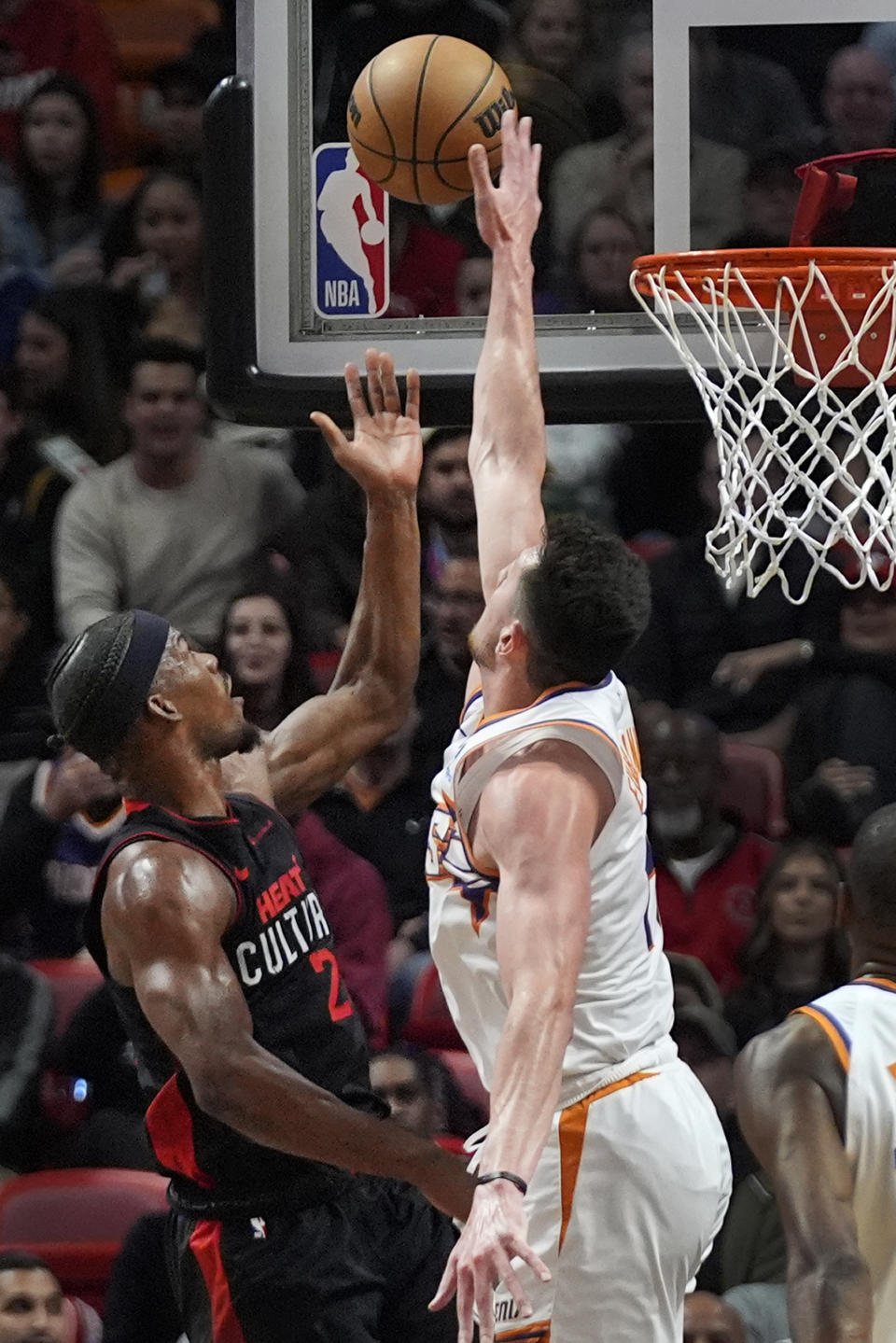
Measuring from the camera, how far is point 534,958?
8.85 ft

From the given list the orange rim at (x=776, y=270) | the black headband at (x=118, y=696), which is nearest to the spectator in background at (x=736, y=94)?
the orange rim at (x=776, y=270)

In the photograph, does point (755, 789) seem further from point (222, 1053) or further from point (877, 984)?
point (222, 1053)

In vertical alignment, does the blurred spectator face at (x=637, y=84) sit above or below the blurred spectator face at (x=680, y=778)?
above

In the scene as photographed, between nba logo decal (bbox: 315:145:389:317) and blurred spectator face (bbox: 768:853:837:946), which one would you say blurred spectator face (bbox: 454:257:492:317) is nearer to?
nba logo decal (bbox: 315:145:389:317)

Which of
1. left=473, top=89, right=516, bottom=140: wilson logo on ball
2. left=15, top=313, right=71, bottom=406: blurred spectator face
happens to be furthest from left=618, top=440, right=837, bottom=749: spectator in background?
left=15, top=313, right=71, bottom=406: blurred spectator face

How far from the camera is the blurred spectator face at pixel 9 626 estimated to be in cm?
528

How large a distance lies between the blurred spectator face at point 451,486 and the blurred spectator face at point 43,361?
1168mm

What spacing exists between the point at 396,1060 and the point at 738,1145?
0.85 metres

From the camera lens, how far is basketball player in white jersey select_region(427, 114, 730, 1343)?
280 centimetres

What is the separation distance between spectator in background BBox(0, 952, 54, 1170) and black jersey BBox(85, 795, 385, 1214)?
1.65 metres

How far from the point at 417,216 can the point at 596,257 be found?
0.39 m

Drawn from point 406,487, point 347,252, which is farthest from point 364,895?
point 347,252

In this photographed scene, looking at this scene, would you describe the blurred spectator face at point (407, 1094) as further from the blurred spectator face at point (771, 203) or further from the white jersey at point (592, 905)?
the blurred spectator face at point (771, 203)

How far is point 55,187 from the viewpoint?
575 centimetres
